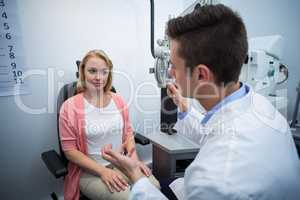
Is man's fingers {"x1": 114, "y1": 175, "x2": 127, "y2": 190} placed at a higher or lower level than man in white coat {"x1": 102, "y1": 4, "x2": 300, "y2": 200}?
lower

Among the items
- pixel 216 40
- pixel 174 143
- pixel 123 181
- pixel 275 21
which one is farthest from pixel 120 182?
pixel 275 21

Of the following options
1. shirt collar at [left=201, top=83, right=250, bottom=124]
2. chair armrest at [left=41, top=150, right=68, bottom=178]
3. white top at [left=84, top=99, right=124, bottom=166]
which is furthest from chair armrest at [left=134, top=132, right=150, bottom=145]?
shirt collar at [left=201, top=83, right=250, bottom=124]

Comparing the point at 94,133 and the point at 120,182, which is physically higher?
the point at 94,133

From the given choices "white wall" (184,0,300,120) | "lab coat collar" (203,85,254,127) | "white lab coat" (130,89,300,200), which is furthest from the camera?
"white wall" (184,0,300,120)

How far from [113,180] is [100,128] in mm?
306

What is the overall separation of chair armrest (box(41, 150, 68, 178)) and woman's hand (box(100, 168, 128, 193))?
0.19 meters

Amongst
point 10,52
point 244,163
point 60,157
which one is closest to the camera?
point 244,163

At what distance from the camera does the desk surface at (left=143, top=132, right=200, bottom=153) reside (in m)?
1.33

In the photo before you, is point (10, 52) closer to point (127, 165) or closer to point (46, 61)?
point (46, 61)

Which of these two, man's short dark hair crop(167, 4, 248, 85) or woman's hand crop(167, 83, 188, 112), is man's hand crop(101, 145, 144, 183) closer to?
man's short dark hair crop(167, 4, 248, 85)

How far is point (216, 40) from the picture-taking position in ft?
2.13

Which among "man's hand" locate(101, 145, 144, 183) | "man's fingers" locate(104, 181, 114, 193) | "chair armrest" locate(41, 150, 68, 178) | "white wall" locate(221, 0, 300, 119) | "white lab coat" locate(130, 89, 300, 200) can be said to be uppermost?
"white wall" locate(221, 0, 300, 119)

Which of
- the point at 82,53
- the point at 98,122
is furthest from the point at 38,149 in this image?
the point at 82,53

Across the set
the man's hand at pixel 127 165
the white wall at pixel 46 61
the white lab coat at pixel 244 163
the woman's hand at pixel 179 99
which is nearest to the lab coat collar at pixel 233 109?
the white lab coat at pixel 244 163
